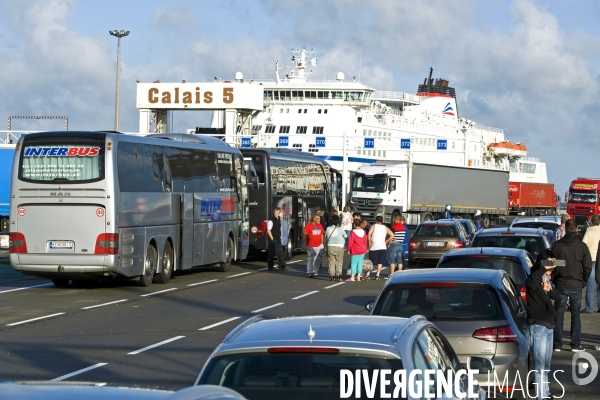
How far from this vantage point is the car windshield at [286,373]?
496cm

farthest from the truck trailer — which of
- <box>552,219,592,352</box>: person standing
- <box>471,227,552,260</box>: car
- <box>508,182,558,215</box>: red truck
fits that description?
<box>552,219,592,352</box>: person standing

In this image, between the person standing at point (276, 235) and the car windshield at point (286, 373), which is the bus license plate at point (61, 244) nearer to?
the person standing at point (276, 235)

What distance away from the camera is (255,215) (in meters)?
31.0

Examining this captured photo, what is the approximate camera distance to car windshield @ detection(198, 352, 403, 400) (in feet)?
16.3

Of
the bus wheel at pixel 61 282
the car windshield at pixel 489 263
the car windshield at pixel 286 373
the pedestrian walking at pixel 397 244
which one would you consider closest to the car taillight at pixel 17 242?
the bus wheel at pixel 61 282

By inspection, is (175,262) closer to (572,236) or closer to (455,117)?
(572,236)

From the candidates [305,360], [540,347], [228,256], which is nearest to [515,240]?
[540,347]

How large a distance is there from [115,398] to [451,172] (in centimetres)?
5913

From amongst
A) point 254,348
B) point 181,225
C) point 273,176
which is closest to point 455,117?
point 273,176

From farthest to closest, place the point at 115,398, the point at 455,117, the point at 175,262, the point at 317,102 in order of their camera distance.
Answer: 1. the point at 455,117
2. the point at 317,102
3. the point at 175,262
4. the point at 115,398

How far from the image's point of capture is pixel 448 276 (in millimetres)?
9141

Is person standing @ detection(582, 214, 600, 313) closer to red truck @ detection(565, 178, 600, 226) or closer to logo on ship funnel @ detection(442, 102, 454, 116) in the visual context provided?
red truck @ detection(565, 178, 600, 226)

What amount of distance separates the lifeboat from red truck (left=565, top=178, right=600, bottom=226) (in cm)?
2350

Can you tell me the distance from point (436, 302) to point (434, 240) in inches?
757
